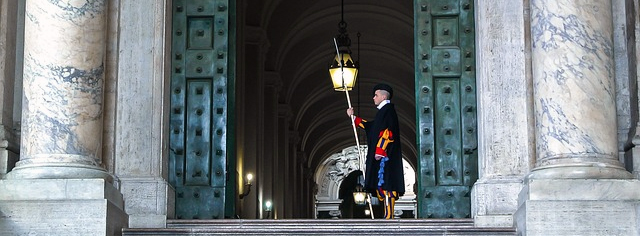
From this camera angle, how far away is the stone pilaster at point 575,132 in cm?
1224

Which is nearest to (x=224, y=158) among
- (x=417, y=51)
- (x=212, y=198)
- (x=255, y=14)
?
(x=212, y=198)

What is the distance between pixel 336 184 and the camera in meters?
59.6

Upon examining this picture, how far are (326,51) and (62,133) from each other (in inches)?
900

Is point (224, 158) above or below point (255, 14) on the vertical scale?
below

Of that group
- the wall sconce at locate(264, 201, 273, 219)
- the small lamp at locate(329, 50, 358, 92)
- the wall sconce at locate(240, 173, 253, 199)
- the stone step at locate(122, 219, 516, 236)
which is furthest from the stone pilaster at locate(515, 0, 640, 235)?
the wall sconce at locate(264, 201, 273, 219)

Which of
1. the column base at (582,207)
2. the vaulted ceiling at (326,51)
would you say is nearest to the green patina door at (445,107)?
the column base at (582,207)

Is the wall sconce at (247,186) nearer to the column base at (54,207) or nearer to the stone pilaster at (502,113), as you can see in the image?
the stone pilaster at (502,113)

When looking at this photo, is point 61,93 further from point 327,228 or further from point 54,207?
point 327,228

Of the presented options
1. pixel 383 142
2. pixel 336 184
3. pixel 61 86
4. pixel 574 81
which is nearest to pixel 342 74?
pixel 383 142

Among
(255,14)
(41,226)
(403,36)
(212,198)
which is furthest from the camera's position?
(403,36)

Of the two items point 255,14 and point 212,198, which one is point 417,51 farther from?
point 255,14

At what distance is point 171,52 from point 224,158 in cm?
151

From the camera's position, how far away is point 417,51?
15.5m

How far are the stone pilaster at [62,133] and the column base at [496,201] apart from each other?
412 cm
